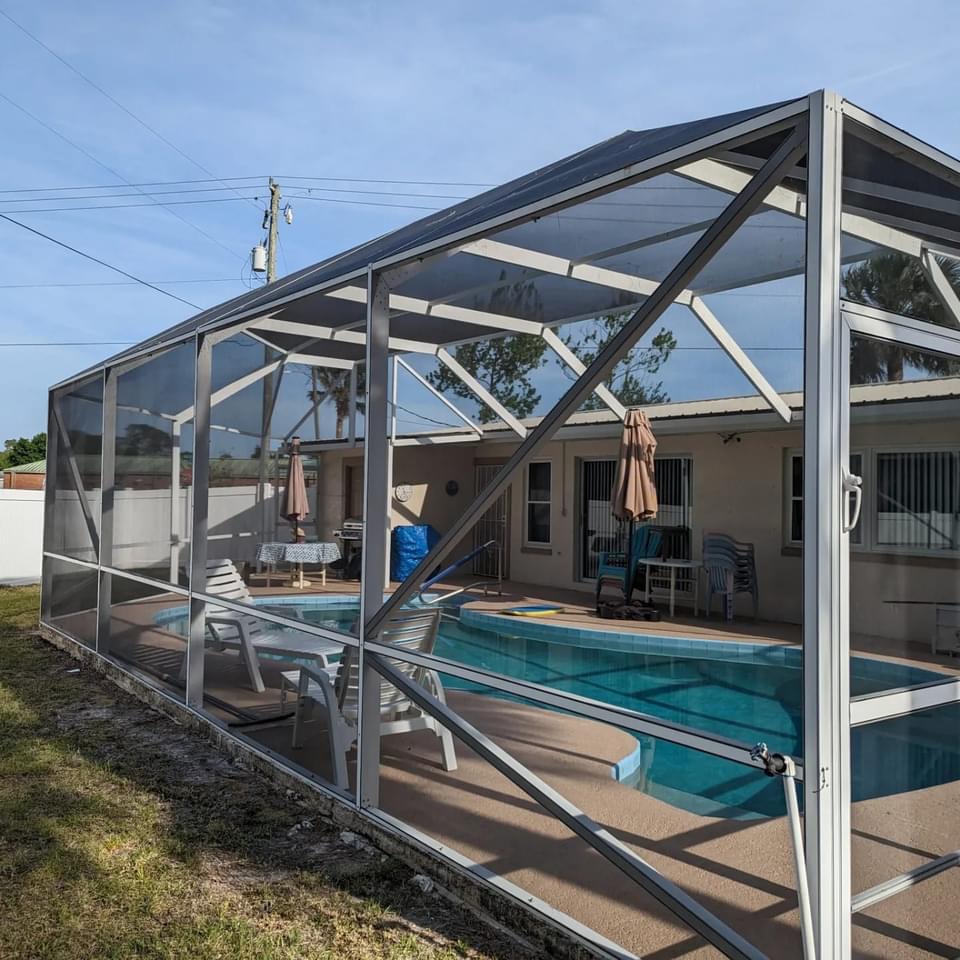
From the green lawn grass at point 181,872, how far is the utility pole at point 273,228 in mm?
15947

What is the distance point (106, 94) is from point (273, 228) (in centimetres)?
434

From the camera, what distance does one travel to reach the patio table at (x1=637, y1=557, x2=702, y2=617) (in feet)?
33.8

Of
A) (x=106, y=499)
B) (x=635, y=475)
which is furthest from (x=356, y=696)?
(x=635, y=475)

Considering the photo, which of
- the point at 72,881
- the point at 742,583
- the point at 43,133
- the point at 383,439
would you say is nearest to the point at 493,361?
the point at 742,583

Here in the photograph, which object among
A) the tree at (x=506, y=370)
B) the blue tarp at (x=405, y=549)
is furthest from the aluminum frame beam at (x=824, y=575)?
the blue tarp at (x=405, y=549)

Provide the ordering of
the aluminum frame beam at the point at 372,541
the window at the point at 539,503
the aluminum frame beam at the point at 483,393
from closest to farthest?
the aluminum frame beam at the point at 372,541 < the aluminum frame beam at the point at 483,393 < the window at the point at 539,503

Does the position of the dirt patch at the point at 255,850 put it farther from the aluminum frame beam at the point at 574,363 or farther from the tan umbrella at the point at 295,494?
the aluminum frame beam at the point at 574,363

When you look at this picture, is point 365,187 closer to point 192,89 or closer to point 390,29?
point 192,89

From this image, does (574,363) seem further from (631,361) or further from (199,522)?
(199,522)

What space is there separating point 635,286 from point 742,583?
5232mm

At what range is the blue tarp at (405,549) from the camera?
45.2 ft

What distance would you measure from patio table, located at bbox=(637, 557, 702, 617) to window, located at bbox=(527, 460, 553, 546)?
2.48 m

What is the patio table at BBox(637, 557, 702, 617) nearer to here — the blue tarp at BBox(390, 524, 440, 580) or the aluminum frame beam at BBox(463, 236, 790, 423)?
the aluminum frame beam at BBox(463, 236, 790, 423)

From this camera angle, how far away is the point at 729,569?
400 inches
